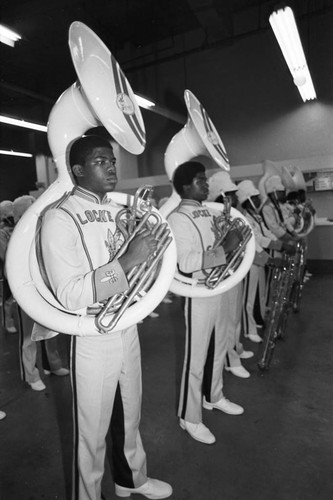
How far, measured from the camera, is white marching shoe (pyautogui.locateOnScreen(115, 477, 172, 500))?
5.19 feet

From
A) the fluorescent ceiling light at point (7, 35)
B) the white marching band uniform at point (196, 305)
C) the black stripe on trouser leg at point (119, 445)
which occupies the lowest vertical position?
the black stripe on trouser leg at point (119, 445)

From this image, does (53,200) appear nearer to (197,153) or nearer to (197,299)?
(197,299)

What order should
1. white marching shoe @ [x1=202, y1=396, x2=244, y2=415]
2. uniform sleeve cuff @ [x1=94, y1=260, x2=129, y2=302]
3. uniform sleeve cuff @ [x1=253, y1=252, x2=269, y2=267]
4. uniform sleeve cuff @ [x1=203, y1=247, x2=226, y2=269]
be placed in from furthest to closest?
uniform sleeve cuff @ [x1=253, y1=252, x2=269, y2=267] < white marching shoe @ [x1=202, y1=396, x2=244, y2=415] < uniform sleeve cuff @ [x1=203, y1=247, x2=226, y2=269] < uniform sleeve cuff @ [x1=94, y1=260, x2=129, y2=302]

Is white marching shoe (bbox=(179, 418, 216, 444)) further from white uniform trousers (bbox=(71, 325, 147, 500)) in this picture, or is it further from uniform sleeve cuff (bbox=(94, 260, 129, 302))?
uniform sleeve cuff (bbox=(94, 260, 129, 302))

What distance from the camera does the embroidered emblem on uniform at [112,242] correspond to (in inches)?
52.6

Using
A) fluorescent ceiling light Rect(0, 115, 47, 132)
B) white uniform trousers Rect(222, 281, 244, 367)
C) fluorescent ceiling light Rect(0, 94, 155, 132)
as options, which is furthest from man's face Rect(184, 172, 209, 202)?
fluorescent ceiling light Rect(0, 115, 47, 132)

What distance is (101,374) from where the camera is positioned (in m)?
1.30

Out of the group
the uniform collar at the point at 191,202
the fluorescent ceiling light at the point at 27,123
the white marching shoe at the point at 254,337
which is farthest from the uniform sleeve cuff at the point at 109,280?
the fluorescent ceiling light at the point at 27,123

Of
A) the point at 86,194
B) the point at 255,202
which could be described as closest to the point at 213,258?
the point at 86,194

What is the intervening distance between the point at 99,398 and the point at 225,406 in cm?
122

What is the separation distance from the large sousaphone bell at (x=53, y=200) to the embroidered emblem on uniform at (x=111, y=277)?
157mm

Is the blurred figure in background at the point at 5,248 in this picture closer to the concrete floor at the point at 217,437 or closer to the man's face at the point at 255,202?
the concrete floor at the point at 217,437

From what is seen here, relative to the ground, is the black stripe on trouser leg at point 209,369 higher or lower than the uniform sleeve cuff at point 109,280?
lower

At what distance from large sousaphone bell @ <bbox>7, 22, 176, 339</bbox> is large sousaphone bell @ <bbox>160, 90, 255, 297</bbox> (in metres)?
0.57
